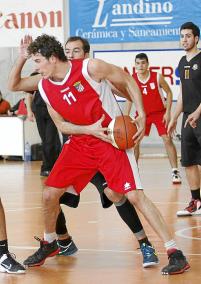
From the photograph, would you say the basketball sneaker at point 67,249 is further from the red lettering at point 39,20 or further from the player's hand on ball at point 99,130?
the red lettering at point 39,20

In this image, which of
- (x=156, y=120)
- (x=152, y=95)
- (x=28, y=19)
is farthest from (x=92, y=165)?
(x=28, y=19)

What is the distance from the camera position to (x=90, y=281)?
20.4 feet

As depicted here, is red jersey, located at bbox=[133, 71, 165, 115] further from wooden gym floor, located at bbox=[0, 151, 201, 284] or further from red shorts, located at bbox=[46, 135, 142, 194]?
red shorts, located at bbox=[46, 135, 142, 194]

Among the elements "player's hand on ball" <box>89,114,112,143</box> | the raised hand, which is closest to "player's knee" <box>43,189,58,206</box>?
"player's hand on ball" <box>89,114,112,143</box>

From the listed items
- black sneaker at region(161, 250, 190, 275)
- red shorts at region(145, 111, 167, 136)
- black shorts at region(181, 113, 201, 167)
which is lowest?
black sneaker at region(161, 250, 190, 275)

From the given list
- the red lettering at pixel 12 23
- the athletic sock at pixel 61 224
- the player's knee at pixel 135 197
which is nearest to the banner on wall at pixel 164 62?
the red lettering at pixel 12 23

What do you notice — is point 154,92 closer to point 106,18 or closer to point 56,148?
point 56,148

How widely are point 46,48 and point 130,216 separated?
5.00 feet

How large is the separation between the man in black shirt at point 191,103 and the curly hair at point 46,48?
2934 mm

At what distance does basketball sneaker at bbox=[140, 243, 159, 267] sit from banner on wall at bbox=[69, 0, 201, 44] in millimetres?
10436

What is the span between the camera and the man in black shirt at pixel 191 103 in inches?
359

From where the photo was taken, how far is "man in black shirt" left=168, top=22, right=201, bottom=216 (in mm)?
9125

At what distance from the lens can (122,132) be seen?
632 cm

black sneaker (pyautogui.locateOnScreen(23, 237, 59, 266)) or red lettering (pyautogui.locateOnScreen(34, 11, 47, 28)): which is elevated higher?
red lettering (pyautogui.locateOnScreen(34, 11, 47, 28))
